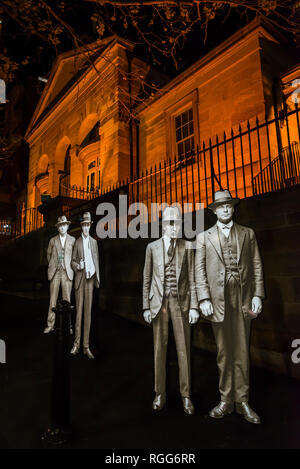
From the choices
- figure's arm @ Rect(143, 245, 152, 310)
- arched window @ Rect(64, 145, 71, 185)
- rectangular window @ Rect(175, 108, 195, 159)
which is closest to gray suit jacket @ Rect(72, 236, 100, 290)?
figure's arm @ Rect(143, 245, 152, 310)

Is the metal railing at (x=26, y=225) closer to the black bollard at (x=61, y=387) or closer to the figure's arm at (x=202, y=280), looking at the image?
the black bollard at (x=61, y=387)

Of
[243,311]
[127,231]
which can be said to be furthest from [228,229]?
[127,231]

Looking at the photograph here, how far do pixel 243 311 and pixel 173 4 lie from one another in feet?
17.3

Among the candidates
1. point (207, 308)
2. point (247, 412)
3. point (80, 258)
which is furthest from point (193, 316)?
Result: point (80, 258)

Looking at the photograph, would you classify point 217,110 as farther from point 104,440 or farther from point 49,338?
point 104,440

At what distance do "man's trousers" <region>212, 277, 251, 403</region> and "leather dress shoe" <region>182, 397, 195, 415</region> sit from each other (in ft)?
1.08

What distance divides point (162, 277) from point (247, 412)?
4.92ft

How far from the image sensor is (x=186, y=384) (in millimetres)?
2867

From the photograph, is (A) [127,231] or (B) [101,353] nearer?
(B) [101,353]

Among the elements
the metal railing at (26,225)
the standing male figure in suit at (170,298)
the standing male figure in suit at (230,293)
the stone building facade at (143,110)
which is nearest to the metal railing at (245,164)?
the stone building facade at (143,110)

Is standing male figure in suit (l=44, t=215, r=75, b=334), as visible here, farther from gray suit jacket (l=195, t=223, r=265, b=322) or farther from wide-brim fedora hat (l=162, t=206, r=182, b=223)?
gray suit jacket (l=195, t=223, r=265, b=322)

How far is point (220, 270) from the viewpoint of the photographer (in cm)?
291

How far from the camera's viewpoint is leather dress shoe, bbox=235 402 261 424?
8.61 ft
